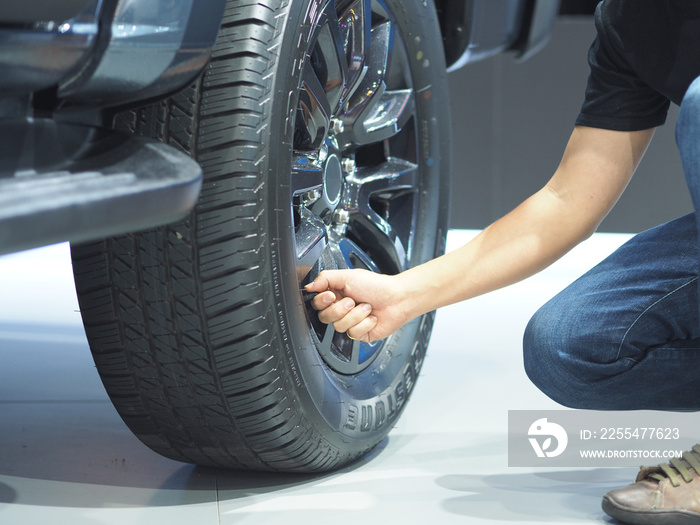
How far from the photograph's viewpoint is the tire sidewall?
3.91ft

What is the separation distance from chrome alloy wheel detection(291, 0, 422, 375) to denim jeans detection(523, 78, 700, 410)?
346mm

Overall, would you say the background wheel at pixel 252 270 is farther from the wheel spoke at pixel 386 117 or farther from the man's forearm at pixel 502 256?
the man's forearm at pixel 502 256

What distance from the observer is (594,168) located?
4.64 feet

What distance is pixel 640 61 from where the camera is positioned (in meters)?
1.34

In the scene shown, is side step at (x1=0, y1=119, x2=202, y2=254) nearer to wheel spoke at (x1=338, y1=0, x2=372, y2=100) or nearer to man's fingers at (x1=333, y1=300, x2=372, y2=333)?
man's fingers at (x1=333, y1=300, x2=372, y2=333)

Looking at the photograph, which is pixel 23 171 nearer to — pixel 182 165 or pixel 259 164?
pixel 182 165

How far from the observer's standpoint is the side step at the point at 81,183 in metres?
0.76

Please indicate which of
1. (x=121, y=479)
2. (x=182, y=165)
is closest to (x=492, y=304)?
(x=121, y=479)

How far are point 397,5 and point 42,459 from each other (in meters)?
1.03

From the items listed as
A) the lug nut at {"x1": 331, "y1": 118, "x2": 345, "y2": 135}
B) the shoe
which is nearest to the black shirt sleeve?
the lug nut at {"x1": 331, "y1": 118, "x2": 345, "y2": 135}

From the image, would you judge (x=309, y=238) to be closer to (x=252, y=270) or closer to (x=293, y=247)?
(x=293, y=247)

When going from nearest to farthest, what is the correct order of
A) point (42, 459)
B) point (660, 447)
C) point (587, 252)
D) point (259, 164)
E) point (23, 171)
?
point (23, 171)
point (259, 164)
point (42, 459)
point (660, 447)
point (587, 252)

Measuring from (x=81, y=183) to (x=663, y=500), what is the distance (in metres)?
0.92

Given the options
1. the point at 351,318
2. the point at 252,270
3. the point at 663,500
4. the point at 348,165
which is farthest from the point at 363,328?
the point at 663,500
